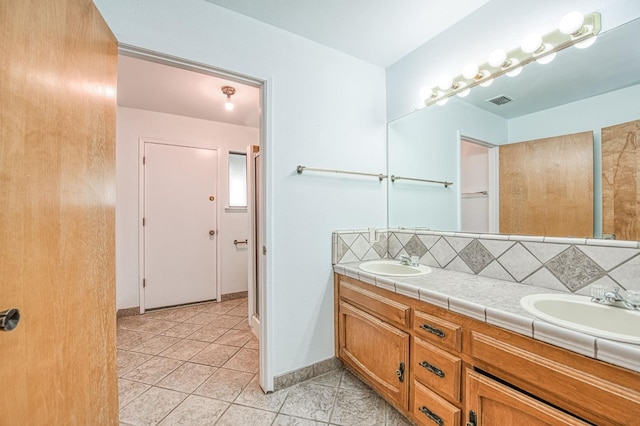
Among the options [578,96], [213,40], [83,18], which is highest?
[213,40]

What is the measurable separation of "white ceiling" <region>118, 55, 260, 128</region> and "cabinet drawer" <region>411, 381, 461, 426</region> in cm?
235

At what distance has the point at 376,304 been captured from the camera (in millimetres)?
1531

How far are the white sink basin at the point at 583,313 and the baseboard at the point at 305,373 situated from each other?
1.34 meters

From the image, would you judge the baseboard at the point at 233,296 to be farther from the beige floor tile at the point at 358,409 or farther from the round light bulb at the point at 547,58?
the round light bulb at the point at 547,58

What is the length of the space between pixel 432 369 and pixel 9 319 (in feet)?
4.83

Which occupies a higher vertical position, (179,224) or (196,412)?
(179,224)

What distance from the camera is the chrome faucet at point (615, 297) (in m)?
0.95

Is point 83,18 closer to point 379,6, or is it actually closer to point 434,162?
point 379,6

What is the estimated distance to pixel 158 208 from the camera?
312 centimetres

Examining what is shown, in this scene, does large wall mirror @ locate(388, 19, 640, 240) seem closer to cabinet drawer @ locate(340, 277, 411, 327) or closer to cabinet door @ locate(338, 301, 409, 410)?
cabinet drawer @ locate(340, 277, 411, 327)

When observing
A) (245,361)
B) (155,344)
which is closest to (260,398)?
(245,361)

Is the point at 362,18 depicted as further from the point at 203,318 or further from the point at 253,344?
the point at 203,318

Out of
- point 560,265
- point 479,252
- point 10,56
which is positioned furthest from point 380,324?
point 10,56

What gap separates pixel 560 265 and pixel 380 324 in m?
0.91
